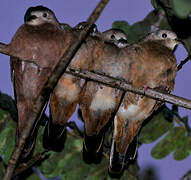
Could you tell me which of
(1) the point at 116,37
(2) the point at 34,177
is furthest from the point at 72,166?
(1) the point at 116,37

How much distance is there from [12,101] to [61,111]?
20.5 inches

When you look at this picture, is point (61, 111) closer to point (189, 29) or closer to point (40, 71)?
point (40, 71)

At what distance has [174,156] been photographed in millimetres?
3791

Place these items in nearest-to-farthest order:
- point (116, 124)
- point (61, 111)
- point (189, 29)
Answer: point (189, 29) < point (61, 111) < point (116, 124)

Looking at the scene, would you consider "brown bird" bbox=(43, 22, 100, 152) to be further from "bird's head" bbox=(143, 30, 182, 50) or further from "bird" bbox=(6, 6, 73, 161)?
"bird's head" bbox=(143, 30, 182, 50)

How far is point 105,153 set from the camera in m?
4.13

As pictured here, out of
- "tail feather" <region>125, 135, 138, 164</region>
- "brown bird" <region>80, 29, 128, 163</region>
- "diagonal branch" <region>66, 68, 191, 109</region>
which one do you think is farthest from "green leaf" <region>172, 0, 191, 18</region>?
"tail feather" <region>125, 135, 138, 164</region>

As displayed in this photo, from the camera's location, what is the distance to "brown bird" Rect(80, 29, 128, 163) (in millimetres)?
3973

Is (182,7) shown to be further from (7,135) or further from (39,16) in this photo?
(39,16)

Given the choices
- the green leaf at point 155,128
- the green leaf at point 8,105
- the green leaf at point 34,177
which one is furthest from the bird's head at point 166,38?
the green leaf at point 34,177

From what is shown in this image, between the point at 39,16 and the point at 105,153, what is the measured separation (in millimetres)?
1732

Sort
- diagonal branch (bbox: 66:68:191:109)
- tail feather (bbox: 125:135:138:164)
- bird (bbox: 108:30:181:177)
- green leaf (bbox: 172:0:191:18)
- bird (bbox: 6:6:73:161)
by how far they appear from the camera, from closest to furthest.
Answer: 1. green leaf (bbox: 172:0:191:18)
2. diagonal branch (bbox: 66:68:191:109)
3. bird (bbox: 6:6:73:161)
4. bird (bbox: 108:30:181:177)
5. tail feather (bbox: 125:135:138:164)

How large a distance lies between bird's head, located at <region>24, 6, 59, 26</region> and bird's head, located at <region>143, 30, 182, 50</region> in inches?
47.6

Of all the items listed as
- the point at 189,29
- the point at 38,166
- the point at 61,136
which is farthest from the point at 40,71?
the point at 189,29
